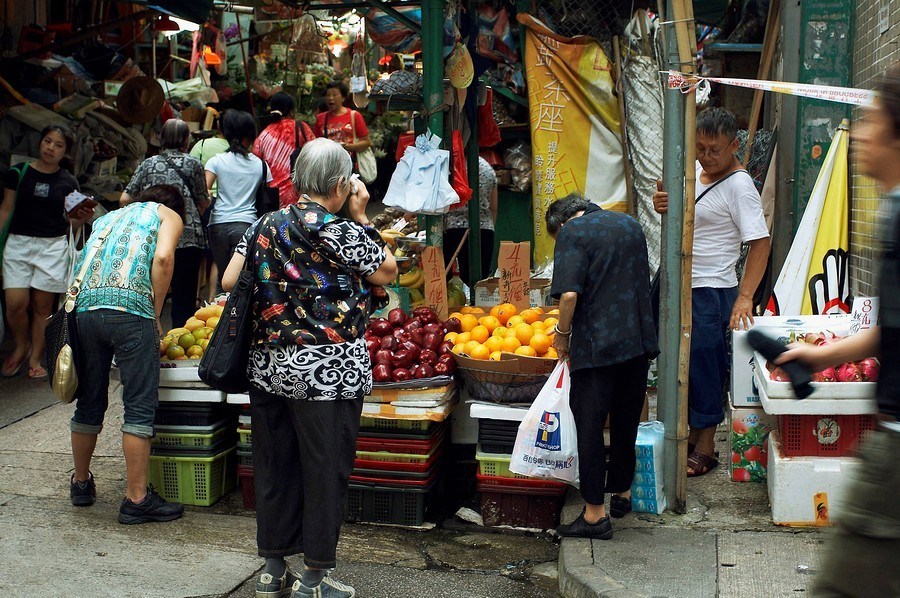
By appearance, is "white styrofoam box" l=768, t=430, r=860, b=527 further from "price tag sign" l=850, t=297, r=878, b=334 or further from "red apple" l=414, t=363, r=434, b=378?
"red apple" l=414, t=363, r=434, b=378

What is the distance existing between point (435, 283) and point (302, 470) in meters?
2.34

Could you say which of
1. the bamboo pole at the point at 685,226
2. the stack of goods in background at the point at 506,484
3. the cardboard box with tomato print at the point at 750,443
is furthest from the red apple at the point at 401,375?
the cardboard box with tomato print at the point at 750,443

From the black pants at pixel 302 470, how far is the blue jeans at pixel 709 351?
2223 millimetres

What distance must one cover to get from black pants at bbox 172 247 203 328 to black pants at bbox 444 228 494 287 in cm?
206

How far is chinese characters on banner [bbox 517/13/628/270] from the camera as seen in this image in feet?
26.0

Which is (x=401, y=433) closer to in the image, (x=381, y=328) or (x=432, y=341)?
(x=432, y=341)

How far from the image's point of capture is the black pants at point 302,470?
401 cm

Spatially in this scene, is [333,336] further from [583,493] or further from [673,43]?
[673,43]

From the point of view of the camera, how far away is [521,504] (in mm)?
5359

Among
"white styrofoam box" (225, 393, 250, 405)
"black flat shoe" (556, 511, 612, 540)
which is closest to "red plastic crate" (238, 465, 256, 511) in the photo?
"white styrofoam box" (225, 393, 250, 405)

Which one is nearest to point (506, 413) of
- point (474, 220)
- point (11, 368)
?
point (474, 220)

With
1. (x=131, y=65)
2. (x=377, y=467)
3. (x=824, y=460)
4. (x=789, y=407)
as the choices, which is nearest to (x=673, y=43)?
(x=789, y=407)

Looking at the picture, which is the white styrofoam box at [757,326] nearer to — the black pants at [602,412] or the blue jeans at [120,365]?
the black pants at [602,412]

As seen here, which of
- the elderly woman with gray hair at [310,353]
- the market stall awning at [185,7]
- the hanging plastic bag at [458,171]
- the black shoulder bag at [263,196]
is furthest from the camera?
the market stall awning at [185,7]
